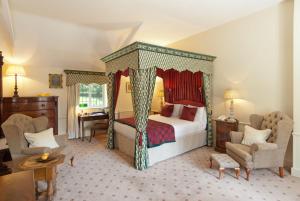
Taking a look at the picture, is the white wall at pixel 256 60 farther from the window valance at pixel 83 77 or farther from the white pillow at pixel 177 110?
the window valance at pixel 83 77

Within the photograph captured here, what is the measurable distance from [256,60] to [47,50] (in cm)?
541

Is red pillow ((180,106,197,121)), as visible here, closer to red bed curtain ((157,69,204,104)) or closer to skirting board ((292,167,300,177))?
red bed curtain ((157,69,204,104))

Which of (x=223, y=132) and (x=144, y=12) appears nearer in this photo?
(x=144, y=12)

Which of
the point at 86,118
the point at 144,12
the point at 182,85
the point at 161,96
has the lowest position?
the point at 86,118

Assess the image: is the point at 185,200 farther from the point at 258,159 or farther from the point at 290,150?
the point at 290,150

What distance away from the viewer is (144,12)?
3.79 metres

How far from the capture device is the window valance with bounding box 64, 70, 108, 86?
582 centimetres

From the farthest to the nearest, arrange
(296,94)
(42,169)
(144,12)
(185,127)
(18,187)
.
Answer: (185,127) → (144,12) → (296,94) → (42,169) → (18,187)

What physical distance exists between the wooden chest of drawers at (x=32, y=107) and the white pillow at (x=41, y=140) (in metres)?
2.26

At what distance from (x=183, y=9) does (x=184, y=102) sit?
8.49ft

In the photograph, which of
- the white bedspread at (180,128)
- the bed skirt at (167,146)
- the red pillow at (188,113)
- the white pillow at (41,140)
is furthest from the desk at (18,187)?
the red pillow at (188,113)

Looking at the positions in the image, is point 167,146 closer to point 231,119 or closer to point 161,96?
point 231,119

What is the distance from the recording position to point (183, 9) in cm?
363

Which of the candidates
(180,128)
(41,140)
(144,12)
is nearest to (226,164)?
(180,128)
